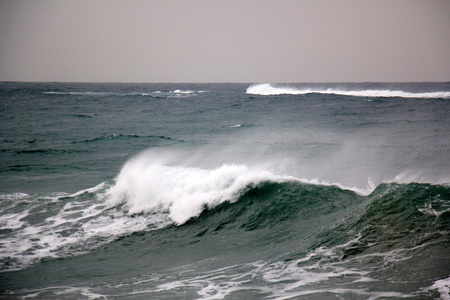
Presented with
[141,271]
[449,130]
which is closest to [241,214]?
[141,271]

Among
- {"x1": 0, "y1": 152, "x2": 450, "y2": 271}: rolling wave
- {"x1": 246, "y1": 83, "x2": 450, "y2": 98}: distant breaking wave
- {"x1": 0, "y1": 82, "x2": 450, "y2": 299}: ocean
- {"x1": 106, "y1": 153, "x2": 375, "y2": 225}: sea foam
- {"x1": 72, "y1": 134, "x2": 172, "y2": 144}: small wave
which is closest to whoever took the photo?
{"x1": 0, "y1": 82, "x2": 450, "y2": 299}: ocean

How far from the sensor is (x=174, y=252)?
834 cm

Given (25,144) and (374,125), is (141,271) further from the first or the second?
(374,125)

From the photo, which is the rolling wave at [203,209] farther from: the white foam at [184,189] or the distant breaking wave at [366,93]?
the distant breaking wave at [366,93]

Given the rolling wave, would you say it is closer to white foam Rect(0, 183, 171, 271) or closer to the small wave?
white foam Rect(0, 183, 171, 271)

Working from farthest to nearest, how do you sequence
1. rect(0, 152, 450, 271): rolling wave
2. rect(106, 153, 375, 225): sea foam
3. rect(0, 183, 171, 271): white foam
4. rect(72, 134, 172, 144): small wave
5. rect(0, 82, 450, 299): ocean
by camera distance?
rect(72, 134, 172, 144): small wave → rect(106, 153, 375, 225): sea foam → rect(0, 183, 171, 271): white foam → rect(0, 152, 450, 271): rolling wave → rect(0, 82, 450, 299): ocean

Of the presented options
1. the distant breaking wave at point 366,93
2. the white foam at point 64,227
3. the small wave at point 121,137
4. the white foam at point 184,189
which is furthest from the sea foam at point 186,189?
the distant breaking wave at point 366,93

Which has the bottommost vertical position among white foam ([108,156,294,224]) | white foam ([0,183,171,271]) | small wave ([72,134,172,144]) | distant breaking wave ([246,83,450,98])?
white foam ([0,183,171,271])

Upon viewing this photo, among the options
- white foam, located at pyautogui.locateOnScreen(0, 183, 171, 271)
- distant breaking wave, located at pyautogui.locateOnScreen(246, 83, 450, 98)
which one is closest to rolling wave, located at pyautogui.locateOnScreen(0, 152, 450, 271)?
white foam, located at pyautogui.locateOnScreen(0, 183, 171, 271)

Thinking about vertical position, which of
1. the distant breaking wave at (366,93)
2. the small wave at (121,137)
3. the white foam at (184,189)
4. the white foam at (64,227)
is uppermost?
the distant breaking wave at (366,93)

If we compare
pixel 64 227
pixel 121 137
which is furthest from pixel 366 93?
pixel 64 227

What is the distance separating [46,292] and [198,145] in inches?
628

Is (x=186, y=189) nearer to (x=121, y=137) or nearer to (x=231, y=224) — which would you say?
(x=231, y=224)

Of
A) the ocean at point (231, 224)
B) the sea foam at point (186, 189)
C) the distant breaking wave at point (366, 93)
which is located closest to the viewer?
the ocean at point (231, 224)
